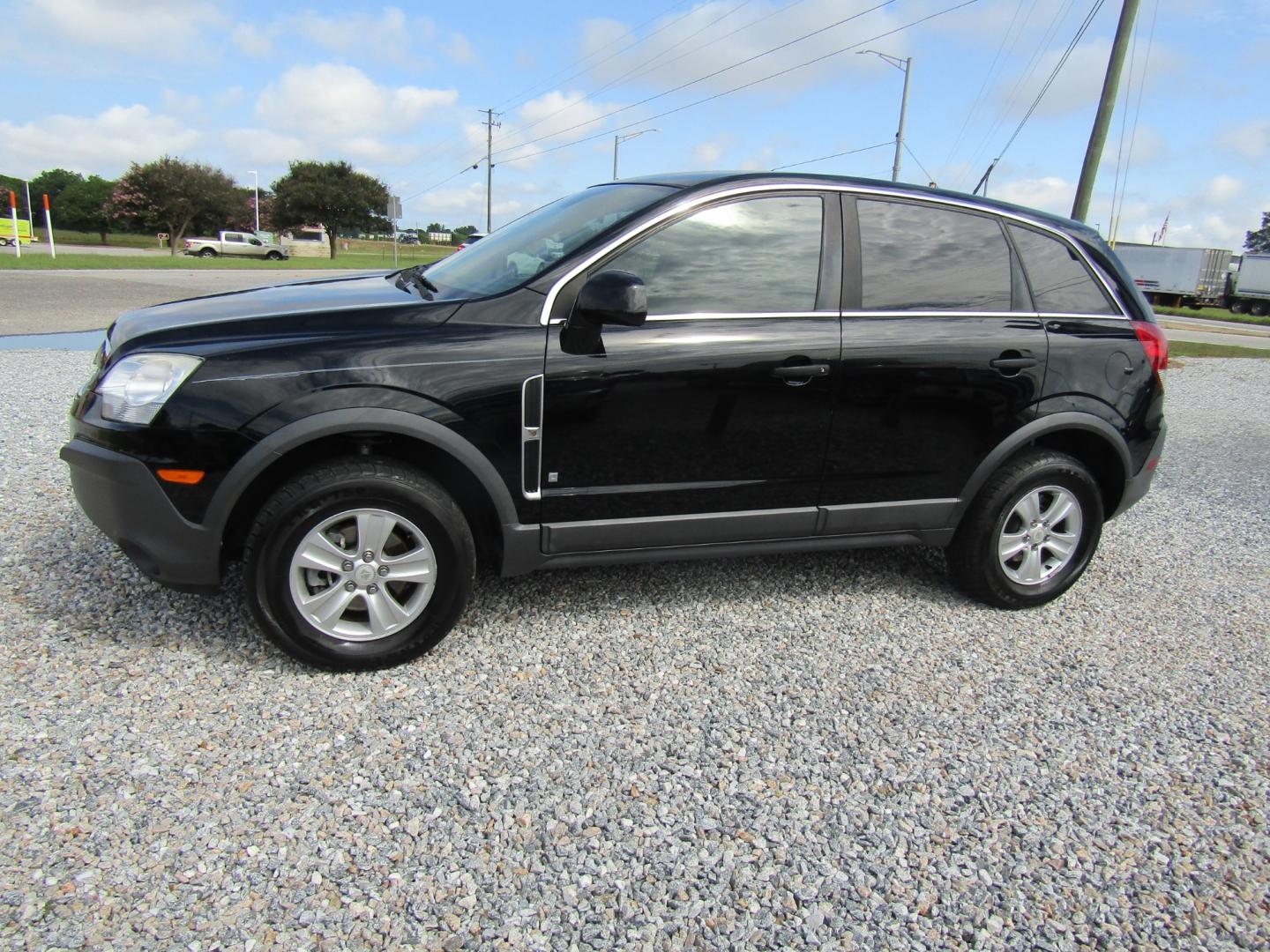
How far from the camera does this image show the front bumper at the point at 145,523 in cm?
283

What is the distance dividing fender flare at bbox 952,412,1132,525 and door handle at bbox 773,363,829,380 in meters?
0.90

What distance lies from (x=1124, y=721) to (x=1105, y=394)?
60.2 inches

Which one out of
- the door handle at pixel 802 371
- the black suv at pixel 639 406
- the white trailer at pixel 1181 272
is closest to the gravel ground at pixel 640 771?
the black suv at pixel 639 406

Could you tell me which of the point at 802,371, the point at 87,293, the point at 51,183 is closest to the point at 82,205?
the point at 51,183

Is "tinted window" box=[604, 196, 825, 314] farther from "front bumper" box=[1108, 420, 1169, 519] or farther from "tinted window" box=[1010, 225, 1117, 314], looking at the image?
"front bumper" box=[1108, 420, 1169, 519]

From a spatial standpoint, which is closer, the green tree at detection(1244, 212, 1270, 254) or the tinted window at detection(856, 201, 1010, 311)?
the tinted window at detection(856, 201, 1010, 311)

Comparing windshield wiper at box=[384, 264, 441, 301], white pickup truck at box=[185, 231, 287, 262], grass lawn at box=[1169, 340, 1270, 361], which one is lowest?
grass lawn at box=[1169, 340, 1270, 361]

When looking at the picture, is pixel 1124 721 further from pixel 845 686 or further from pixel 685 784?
pixel 685 784

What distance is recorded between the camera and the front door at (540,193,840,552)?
3.16m

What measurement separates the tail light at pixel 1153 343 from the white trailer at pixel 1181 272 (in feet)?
131

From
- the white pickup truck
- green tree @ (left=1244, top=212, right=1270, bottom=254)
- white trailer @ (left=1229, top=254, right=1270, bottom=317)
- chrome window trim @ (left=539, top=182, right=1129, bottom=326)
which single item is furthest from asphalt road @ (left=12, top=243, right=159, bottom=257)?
green tree @ (left=1244, top=212, right=1270, bottom=254)

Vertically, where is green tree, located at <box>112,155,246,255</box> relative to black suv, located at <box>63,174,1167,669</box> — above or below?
above

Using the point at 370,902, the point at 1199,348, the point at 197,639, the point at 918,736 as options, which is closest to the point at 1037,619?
the point at 918,736

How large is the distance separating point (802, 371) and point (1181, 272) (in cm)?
4345
